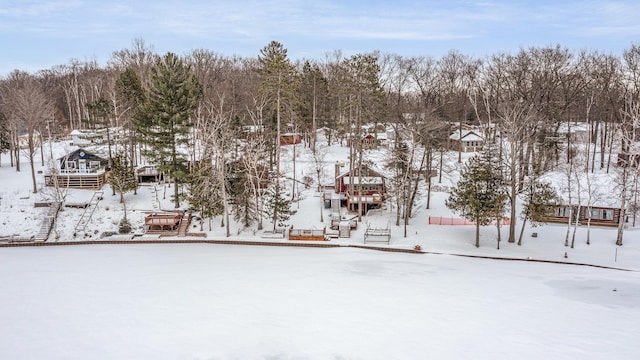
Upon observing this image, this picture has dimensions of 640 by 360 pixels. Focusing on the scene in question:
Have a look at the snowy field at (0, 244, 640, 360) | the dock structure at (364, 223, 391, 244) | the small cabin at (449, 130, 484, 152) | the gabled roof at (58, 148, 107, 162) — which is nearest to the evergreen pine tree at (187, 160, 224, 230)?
the snowy field at (0, 244, 640, 360)

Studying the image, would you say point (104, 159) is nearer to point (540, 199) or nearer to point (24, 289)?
point (24, 289)

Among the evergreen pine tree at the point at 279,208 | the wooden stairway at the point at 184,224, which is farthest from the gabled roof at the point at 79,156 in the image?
the evergreen pine tree at the point at 279,208

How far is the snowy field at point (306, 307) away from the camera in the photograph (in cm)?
1520

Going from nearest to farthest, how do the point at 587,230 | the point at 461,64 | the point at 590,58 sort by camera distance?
the point at 587,230
the point at 590,58
the point at 461,64

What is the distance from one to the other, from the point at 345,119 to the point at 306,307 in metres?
33.1

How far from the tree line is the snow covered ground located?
3783 mm

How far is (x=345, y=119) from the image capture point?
49.0m

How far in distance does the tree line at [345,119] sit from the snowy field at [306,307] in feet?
20.6

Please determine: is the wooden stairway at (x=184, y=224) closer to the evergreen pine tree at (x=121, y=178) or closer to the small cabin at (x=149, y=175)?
the evergreen pine tree at (x=121, y=178)

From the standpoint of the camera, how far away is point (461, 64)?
67812mm

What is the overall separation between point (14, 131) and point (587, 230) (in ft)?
171

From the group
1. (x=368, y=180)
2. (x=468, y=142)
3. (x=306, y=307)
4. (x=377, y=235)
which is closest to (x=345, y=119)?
(x=368, y=180)

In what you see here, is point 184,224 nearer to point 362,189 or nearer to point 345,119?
point 362,189

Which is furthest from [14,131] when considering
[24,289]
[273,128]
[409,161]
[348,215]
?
[409,161]
